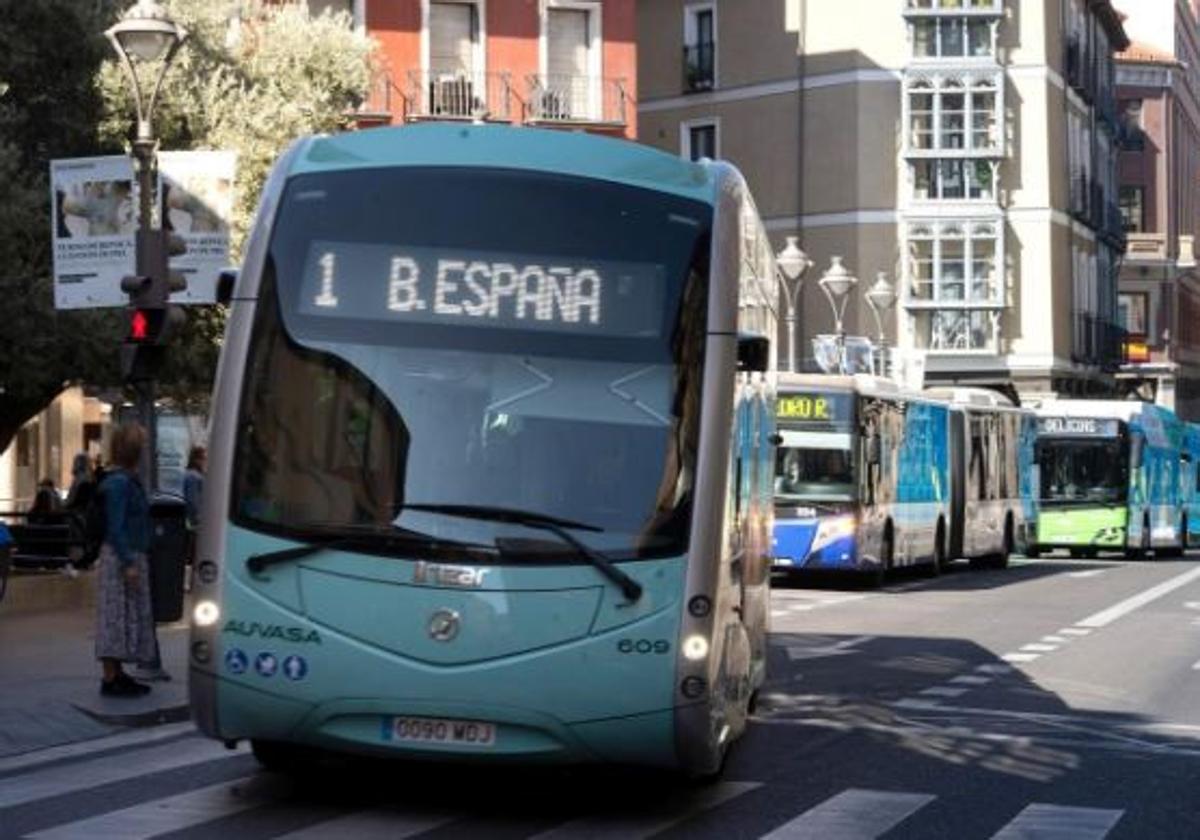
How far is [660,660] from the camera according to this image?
8.95 meters

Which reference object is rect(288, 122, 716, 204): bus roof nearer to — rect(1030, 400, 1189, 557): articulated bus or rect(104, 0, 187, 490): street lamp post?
rect(104, 0, 187, 490): street lamp post

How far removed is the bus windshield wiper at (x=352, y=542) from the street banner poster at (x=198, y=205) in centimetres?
703

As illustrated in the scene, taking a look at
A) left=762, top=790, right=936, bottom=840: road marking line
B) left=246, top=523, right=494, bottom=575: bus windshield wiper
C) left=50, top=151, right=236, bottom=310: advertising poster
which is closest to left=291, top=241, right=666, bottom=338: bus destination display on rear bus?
left=246, top=523, right=494, bottom=575: bus windshield wiper

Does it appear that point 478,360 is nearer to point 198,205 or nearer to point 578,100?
point 198,205

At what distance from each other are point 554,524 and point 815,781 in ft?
8.46

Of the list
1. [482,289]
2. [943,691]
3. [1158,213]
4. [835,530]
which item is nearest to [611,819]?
[482,289]

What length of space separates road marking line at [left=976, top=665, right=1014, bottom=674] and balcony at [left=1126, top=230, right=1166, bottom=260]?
68.2 metres

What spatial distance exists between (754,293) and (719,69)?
159 ft

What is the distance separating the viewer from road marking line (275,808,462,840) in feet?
29.1

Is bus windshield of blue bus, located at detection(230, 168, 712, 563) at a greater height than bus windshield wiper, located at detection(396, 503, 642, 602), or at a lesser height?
greater

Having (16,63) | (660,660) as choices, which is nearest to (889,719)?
(660,660)

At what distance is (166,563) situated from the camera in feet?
49.1

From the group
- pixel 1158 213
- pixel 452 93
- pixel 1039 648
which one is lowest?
pixel 1039 648

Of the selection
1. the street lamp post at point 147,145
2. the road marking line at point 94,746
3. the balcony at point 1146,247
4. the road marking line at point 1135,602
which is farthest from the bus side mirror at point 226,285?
the balcony at point 1146,247
